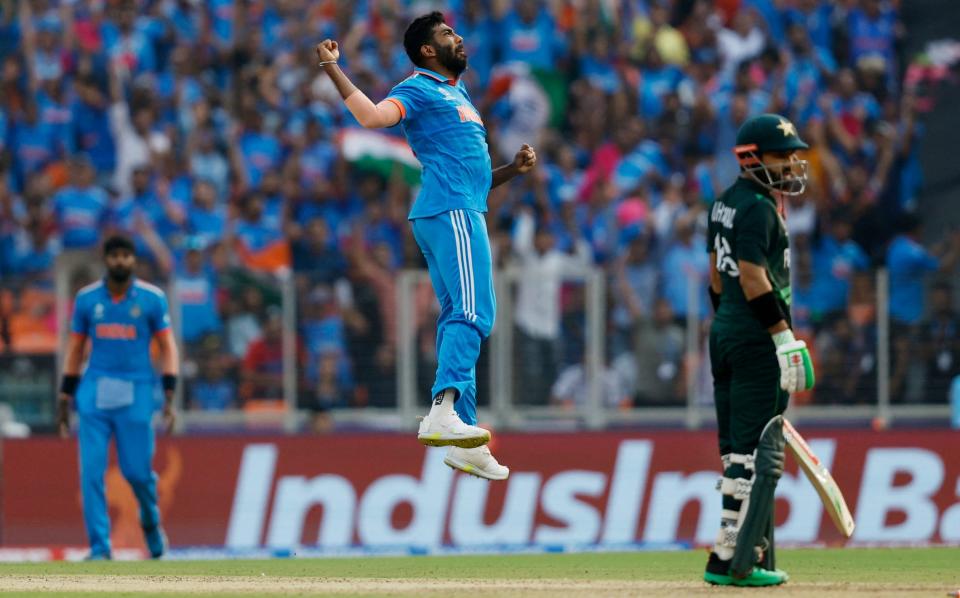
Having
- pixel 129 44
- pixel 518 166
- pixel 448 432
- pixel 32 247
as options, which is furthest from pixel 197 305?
pixel 448 432

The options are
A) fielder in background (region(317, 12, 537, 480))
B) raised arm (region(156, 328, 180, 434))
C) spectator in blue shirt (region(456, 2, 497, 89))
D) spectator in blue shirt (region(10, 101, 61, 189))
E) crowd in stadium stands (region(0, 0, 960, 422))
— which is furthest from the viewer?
spectator in blue shirt (region(456, 2, 497, 89))

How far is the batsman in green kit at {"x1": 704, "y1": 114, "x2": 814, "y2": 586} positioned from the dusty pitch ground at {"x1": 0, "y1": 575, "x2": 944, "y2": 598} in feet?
0.93

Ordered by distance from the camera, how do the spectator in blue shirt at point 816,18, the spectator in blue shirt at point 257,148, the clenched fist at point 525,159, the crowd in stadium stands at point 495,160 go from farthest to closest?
the spectator in blue shirt at point 816,18
the spectator in blue shirt at point 257,148
the crowd in stadium stands at point 495,160
the clenched fist at point 525,159

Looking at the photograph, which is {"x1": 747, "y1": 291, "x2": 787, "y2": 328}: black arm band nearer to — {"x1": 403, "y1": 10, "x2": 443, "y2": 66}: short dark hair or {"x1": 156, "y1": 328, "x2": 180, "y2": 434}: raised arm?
{"x1": 403, "y1": 10, "x2": 443, "y2": 66}: short dark hair

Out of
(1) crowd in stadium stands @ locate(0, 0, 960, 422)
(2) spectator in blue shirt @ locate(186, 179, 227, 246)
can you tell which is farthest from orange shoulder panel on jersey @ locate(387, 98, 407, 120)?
(2) spectator in blue shirt @ locate(186, 179, 227, 246)

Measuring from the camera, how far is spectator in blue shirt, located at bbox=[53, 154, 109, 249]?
18.7 meters

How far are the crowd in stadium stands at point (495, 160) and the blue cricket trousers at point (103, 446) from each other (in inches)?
102

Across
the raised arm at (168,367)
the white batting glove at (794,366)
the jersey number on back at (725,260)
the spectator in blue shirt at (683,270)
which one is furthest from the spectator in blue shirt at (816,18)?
the white batting glove at (794,366)

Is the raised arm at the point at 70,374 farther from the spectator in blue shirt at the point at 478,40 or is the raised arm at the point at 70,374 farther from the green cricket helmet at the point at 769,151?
the spectator in blue shirt at the point at 478,40

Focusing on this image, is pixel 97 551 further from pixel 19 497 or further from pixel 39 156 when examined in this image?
pixel 39 156

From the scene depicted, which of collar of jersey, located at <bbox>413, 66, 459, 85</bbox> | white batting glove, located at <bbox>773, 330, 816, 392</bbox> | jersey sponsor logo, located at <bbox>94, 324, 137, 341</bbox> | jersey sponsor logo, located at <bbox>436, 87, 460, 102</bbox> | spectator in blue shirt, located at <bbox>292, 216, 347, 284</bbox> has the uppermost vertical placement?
collar of jersey, located at <bbox>413, 66, 459, 85</bbox>

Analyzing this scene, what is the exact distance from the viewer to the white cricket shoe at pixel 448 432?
930 cm

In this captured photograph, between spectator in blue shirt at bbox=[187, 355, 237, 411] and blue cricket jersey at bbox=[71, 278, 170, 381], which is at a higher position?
blue cricket jersey at bbox=[71, 278, 170, 381]

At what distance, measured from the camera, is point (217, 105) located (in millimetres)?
20562
